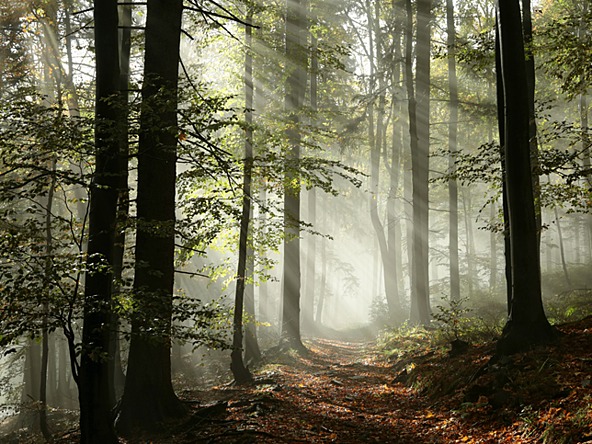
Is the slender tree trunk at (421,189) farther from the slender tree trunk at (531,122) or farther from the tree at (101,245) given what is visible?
the tree at (101,245)

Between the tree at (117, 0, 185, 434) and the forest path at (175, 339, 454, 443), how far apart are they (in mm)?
994

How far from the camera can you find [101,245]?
19.5 ft

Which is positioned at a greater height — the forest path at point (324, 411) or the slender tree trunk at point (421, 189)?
the slender tree trunk at point (421, 189)

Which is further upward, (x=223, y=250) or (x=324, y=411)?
(x=223, y=250)

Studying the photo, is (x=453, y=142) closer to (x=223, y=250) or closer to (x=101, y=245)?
(x=223, y=250)

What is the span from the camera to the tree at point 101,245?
18.4 feet

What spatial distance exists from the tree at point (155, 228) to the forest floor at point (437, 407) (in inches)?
22.4

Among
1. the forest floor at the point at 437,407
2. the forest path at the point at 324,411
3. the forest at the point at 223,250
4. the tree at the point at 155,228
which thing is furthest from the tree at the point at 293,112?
the tree at the point at 155,228

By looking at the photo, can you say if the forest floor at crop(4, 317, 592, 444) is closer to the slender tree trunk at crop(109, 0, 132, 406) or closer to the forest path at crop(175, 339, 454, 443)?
the forest path at crop(175, 339, 454, 443)

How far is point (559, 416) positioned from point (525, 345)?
2.22 meters

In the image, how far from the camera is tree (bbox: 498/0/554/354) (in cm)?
732

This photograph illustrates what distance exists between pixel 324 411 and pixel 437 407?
185 centimetres

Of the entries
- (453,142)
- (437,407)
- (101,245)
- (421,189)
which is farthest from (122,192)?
(453,142)

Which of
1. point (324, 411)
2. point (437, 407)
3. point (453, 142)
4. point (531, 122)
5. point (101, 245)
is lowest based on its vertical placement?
point (324, 411)
